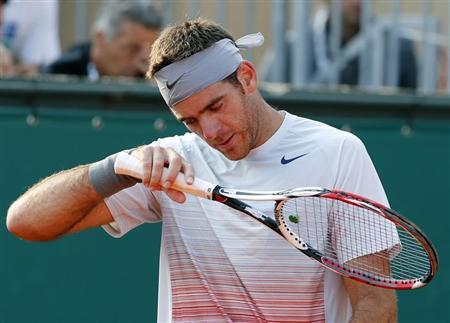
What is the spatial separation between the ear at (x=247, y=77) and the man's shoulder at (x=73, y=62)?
115 inches

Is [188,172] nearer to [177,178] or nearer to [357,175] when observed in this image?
[177,178]

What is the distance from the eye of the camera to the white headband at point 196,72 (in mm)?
4344

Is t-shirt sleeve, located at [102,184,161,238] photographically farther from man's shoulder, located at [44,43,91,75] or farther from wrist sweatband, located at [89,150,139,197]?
man's shoulder, located at [44,43,91,75]

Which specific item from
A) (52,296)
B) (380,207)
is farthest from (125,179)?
(52,296)

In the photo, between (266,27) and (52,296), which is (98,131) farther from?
(266,27)

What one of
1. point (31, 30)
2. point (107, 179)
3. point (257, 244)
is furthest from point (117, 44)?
point (257, 244)

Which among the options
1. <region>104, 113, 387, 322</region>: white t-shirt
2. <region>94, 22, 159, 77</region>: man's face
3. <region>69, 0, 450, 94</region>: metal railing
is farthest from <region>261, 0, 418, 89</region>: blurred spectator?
<region>104, 113, 387, 322</region>: white t-shirt

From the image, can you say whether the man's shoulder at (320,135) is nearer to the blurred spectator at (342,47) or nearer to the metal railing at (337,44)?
the metal railing at (337,44)

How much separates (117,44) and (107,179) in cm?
307

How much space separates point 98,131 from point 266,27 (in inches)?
66.2

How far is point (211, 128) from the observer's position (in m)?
4.28

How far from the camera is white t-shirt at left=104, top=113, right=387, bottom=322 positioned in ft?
14.2

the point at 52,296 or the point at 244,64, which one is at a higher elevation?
the point at 244,64

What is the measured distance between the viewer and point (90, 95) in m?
6.90
